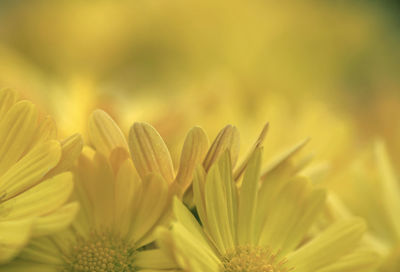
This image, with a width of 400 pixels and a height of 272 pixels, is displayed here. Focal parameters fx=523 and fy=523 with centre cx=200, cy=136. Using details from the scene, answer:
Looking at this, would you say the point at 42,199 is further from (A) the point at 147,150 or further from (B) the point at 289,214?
(B) the point at 289,214

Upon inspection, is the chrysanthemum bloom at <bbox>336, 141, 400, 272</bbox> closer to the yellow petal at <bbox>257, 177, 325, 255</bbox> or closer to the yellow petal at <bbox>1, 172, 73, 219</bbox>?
the yellow petal at <bbox>257, 177, 325, 255</bbox>

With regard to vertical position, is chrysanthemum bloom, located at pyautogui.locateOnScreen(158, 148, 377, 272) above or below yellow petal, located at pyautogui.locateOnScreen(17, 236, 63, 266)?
below

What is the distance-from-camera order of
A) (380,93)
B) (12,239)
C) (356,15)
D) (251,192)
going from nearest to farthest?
(12,239) < (251,192) < (380,93) < (356,15)

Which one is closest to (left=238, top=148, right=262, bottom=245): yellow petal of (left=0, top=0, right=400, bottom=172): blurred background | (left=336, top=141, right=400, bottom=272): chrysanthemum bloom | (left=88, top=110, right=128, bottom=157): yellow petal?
(left=88, top=110, right=128, bottom=157): yellow petal

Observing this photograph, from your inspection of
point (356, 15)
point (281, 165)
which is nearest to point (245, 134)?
point (281, 165)

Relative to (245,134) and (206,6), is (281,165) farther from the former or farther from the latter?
(206,6)
